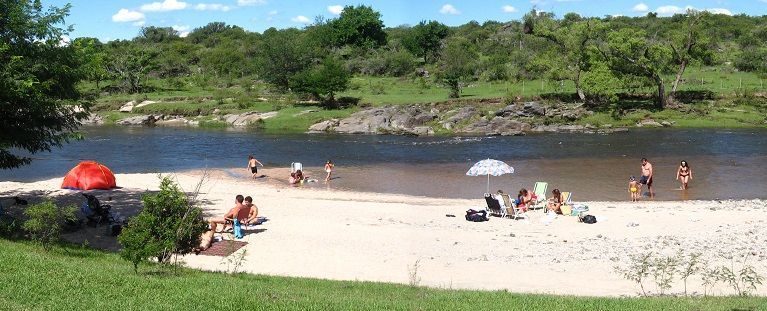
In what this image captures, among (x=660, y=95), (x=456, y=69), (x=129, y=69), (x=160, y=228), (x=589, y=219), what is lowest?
(x=589, y=219)

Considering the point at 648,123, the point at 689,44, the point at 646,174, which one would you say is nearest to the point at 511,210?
the point at 646,174

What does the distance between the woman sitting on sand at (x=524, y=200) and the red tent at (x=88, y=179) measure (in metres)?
16.1

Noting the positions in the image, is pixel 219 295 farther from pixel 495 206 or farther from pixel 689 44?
pixel 689 44

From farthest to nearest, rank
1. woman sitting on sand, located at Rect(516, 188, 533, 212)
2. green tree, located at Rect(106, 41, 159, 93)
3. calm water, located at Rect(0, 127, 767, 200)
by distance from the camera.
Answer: green tree, located at Rect(106, 41, 159, 93) → calm water, located at Rect(0, 127, 767, 200) → woman sitting on sand, located at Rect(516, 188, 533, 212)

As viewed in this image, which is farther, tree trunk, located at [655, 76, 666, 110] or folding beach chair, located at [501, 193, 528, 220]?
tree trunk, located at [655, 76, 666, 110]

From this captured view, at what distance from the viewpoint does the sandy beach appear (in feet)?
53.8

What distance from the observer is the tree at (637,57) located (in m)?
63.3

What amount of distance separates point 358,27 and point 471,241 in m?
98.5

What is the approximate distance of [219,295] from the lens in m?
11.4

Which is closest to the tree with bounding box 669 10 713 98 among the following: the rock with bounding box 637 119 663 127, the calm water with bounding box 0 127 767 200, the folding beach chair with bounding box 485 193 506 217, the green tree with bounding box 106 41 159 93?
the rock with bounding box 637 119 663 127

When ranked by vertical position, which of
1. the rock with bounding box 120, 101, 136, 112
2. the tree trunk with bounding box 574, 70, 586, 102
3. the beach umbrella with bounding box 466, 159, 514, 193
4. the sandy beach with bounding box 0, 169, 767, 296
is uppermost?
the tree trunk with bounding box 574, 70, 586, 102

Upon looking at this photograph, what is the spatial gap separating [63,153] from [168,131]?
15946 millimetres

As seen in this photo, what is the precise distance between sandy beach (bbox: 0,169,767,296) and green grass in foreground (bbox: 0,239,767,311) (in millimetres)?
2235

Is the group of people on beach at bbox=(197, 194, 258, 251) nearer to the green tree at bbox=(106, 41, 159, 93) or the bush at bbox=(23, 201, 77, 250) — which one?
the bush at bbox=(23, 201, 77, 250)
